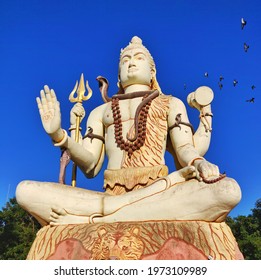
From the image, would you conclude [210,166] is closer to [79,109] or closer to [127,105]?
[127,105]

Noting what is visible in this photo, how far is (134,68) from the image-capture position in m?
5.87

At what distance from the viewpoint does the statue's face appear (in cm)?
587

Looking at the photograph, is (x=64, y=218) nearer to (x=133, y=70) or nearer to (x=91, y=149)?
(x=91, y=149)

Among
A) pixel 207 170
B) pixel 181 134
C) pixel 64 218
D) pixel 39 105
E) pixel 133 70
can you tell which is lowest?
pixel 64 218

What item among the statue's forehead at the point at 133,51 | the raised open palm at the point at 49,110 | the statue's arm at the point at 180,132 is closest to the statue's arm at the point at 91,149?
the raised open palm at the point at 49,110

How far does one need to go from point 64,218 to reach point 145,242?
41.4 inches

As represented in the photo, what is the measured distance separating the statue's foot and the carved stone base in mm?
198

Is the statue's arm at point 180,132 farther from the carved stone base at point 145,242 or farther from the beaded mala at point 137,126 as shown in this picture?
the carved stone base at point 145,242

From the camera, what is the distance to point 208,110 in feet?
18.3

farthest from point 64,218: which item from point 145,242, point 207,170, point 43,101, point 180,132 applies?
point 180,132

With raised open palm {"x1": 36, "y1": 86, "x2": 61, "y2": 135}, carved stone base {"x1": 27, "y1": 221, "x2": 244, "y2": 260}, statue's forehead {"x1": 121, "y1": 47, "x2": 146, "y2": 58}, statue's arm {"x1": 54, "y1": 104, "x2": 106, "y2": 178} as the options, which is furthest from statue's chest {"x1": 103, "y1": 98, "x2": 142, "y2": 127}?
carved stone base {"x1": 27, "y1": 221, "x2": 244, "y2": 260}

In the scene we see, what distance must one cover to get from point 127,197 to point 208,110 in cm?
184

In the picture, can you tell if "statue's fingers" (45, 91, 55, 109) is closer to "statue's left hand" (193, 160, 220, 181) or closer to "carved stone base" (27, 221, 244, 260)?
"carved stone base" (27, 221, 244, 260)

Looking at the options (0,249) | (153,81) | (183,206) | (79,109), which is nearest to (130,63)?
(153,81)
